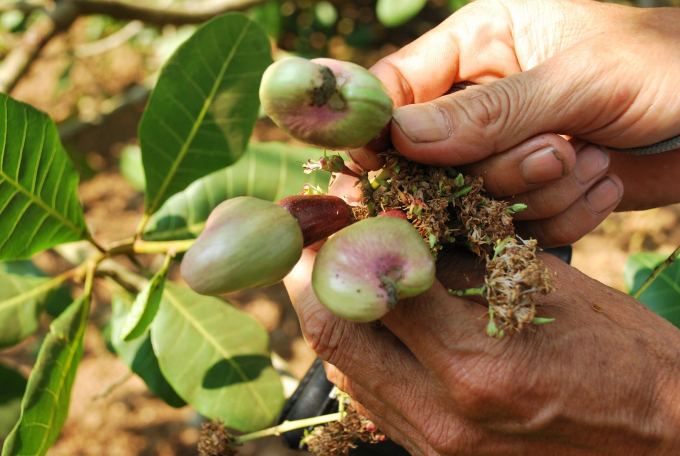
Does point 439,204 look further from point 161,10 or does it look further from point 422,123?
point 161,10

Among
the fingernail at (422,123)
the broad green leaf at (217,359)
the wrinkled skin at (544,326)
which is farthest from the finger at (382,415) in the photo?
the fingernail at (422,123)

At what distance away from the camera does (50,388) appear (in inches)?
60.4

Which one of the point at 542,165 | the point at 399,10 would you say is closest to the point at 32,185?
the point at 542,165

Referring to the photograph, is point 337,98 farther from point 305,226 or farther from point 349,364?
point 349,364

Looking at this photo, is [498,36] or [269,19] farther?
[269,19]

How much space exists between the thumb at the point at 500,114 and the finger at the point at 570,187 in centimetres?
15

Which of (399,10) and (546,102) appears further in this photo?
(399,10)

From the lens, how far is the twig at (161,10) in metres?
2.53

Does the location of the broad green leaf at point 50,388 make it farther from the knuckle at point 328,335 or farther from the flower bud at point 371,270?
the flower bud at point 371,270

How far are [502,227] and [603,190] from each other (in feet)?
2.00

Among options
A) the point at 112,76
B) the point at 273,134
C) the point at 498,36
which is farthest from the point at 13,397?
the point at 112,76

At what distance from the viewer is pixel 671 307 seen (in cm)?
202

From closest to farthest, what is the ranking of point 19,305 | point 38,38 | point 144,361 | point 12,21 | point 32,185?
point 32,185 → point 19,305 → point 144,361 → point 38,38 → point 12,21

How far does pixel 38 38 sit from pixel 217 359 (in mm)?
1744
